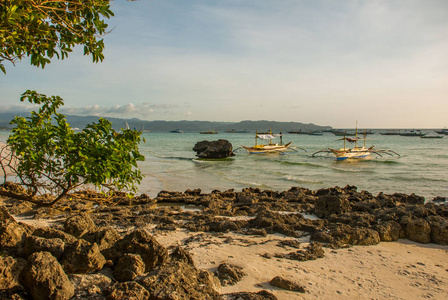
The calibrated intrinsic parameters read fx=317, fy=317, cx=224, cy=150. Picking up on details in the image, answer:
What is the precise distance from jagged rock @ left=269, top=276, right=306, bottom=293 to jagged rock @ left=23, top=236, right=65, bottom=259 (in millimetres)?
3156

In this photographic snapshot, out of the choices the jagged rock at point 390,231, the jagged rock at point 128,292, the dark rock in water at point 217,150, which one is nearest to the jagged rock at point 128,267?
the jagged rock at point 128,292

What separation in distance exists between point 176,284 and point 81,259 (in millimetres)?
1270

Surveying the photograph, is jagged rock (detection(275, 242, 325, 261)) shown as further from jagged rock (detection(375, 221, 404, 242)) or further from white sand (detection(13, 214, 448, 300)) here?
jagged rock (detection(375, 221, 404, 242))

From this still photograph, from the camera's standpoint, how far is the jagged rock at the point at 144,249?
4523 mm

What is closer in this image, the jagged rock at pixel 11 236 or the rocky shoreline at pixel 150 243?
the rocky shoreline at pixel 150 243

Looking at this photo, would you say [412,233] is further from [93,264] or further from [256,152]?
[256,152]

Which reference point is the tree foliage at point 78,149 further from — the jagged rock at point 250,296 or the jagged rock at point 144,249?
the jagged rock at point 250,296

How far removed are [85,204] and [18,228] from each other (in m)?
7.37

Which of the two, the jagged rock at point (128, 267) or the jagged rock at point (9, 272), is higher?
the jagged rock at point (9, 272)

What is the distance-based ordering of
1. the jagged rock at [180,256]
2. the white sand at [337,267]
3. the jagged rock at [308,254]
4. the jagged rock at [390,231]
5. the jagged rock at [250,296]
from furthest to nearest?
the jagged rock at [390,231] → the jagged rock at [308,254] → the white sand at [337,267] → the jagged rock at [180,256] → the jagged rock at [250,296]

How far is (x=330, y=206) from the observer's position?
1028cm

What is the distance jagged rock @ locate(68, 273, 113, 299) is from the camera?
3.63m

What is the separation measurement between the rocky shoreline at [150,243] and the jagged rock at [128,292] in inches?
0.4

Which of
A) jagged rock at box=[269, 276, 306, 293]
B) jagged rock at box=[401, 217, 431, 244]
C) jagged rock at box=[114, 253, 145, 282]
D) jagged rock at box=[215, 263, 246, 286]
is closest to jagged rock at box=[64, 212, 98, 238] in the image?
jagged rock at box=[114, 253, 145, 282]
